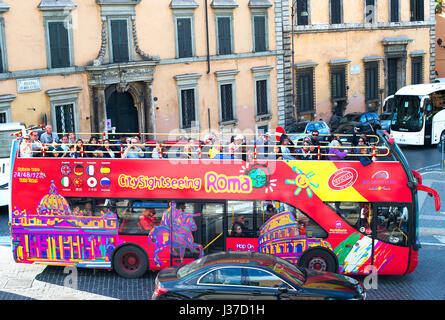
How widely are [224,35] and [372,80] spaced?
1363cm

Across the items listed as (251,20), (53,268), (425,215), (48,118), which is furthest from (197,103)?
(53,268)

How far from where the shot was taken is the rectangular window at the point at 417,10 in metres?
45.5

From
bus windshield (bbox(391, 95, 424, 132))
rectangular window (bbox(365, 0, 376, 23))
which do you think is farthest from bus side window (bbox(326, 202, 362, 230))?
rectangular window (bbox(365, 0, 376, 23))

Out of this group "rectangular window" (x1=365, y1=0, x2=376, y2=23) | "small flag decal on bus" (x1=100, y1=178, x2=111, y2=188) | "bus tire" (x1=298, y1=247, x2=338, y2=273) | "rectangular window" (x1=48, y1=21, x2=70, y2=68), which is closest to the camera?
"bus tire" (x1=298, y1=247, x2=338, y2=273)

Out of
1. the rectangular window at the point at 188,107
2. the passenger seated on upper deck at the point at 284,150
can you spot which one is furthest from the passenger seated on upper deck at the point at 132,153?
the rectangular window at the point at 188,107

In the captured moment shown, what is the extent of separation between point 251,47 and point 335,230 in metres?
22.0

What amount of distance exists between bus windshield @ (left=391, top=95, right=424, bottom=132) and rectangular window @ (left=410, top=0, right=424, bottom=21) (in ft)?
Answer: 46.8

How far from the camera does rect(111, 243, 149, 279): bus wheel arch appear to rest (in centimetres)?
1559

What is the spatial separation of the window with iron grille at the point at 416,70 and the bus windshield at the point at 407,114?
13.6m

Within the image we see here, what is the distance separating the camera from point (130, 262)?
15680mm

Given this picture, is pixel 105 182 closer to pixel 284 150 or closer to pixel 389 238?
pixel 284 150

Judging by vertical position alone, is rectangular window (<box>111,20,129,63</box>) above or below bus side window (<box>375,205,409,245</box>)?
above

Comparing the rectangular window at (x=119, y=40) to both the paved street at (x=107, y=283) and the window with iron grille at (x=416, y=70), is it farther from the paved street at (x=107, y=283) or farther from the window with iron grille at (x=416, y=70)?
the window with iron grille at (x=416, y=70)

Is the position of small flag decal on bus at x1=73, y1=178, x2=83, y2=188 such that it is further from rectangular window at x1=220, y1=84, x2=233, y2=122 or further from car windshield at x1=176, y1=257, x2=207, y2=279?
rectangular window at x1=220, y1=84, x2=233, y2=122
